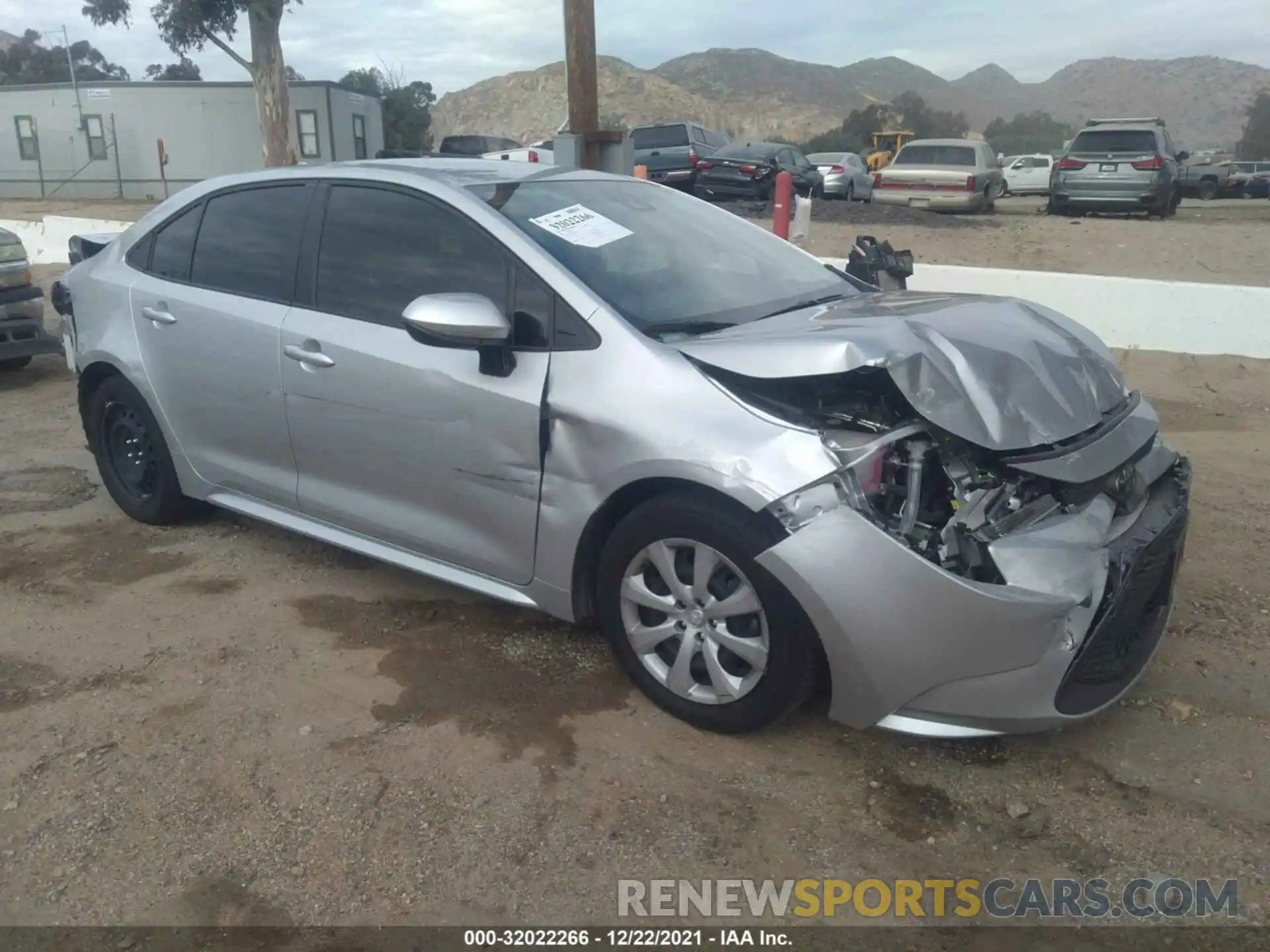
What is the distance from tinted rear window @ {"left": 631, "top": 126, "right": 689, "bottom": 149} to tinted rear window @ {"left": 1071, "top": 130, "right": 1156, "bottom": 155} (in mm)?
7229

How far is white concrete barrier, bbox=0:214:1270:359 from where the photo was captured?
757 cm

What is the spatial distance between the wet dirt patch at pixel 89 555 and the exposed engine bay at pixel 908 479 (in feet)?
9.53

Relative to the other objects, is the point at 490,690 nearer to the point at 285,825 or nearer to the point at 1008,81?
the point at 285,825

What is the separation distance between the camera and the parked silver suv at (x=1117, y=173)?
15.4m

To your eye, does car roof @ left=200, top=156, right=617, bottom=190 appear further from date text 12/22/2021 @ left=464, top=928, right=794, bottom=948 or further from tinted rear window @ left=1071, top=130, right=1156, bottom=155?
tinted rear window @ left=1071, top=130, right=1156, bottom=155

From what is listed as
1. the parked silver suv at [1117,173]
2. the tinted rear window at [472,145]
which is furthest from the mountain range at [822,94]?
the parked silver suv at [1117,173]

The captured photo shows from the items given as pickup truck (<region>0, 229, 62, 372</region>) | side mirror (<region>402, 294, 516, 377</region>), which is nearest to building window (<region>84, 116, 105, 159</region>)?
pickup truck (<region>0, 229, 62, 372</region>)

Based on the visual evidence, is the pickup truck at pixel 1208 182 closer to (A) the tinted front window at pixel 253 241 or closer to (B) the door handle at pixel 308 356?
(A) the tinted front window at pixel 253 241

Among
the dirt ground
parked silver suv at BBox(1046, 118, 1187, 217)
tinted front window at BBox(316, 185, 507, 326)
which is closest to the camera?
the dirt ground

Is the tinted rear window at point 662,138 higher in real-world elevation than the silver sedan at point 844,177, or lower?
higher

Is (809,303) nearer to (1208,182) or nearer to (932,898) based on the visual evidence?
(932,898)

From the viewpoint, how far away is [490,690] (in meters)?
3.47

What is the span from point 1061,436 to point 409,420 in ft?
A: 6.90

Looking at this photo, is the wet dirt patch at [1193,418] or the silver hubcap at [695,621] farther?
the wet dirt patch at [1193,418]
